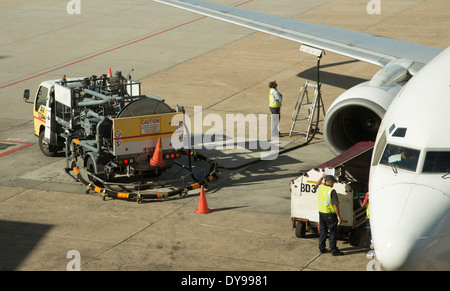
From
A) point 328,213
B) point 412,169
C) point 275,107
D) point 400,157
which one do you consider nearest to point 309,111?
point 275,107

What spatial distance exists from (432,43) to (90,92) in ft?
69.0

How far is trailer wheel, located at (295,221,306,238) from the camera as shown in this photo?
17.7m

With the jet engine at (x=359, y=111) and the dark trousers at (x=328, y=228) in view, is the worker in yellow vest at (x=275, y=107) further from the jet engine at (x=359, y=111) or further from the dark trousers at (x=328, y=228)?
the dark trousers at (x=328, y=228)

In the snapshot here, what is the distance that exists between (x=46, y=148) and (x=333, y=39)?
10630 millimetres

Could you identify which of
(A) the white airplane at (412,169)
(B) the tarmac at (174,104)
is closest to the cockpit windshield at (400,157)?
(A) the white airplane at (412,169)

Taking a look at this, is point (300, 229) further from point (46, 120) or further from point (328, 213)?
point (46, 120)

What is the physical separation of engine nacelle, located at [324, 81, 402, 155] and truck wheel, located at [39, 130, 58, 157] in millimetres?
9220

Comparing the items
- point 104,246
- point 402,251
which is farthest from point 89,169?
point 402,251

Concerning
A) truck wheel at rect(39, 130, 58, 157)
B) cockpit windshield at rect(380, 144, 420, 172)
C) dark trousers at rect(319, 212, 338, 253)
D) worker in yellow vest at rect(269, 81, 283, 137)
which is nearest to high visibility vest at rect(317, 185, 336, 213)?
dark trousers at rect(319, 212, 338, 253)

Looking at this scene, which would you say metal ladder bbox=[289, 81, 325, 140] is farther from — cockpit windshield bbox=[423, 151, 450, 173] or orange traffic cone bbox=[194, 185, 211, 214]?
cockpit windshield bbox=[423, 151, 450, 173]

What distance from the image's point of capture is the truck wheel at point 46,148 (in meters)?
24.3

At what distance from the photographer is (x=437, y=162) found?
44.8 feet

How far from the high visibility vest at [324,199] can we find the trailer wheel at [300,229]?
3.32 ft

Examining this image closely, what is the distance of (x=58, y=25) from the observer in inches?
1766
